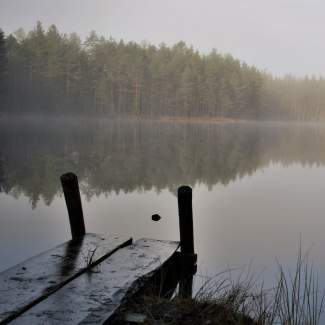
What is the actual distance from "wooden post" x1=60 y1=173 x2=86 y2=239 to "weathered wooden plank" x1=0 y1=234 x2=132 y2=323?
31 cm

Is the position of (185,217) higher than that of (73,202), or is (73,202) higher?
(73,202)

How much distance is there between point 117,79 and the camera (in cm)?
8506

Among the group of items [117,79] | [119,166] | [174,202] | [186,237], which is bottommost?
[174,202]

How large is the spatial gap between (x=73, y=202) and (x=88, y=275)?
202 centimetres

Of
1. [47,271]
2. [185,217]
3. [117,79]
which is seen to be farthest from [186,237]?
[117,79]

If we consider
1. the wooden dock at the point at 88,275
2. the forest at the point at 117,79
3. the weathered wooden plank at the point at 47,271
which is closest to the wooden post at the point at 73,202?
the wooden dock at the point at 88,275

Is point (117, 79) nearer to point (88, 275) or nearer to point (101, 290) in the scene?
point (88, 275)

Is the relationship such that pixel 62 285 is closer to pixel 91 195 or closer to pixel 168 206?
pixel 168 206

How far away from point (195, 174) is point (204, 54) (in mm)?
100846

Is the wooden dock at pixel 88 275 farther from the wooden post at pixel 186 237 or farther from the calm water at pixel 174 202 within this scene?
the calm water at pixel 174 202

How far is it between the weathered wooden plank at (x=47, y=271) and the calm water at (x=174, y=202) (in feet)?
4.84

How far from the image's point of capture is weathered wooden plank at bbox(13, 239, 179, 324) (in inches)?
142

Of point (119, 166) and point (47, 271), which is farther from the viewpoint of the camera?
point (119, 166)

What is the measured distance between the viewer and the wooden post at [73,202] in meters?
6.41
